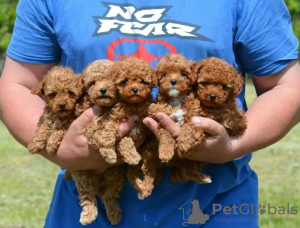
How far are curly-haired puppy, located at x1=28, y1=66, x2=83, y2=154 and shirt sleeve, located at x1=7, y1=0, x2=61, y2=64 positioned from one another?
27 centimetres

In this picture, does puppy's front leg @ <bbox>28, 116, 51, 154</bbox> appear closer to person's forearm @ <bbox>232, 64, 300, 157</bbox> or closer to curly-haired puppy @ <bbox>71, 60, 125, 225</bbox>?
curly-haired puppy @ <bbox>71, 60, 125, 225</bbox>

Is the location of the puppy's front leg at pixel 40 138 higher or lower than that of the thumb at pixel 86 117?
lower

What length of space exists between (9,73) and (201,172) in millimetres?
1054

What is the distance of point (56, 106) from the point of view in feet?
7.91

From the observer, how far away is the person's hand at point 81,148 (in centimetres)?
241

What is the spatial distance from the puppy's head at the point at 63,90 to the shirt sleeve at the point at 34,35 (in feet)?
1.00

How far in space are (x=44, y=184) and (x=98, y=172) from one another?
5290mm

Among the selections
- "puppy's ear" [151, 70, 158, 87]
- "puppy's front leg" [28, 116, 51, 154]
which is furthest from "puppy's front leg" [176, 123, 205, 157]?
"puppy's front leg" [28, 116, 51, 154]

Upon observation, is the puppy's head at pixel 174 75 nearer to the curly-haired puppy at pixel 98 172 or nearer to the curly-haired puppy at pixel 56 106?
the curly-haired puppy at pixel 98 172

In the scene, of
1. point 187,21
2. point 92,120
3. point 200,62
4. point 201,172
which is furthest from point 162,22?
point 201,172

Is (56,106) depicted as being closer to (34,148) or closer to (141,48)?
(34,148)

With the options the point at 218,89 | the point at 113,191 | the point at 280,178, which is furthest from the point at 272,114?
the point at 280,178

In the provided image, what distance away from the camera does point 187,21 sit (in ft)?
8.32

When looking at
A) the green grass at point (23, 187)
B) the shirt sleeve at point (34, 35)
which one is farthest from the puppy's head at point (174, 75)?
the green grass at point (23, 187)
